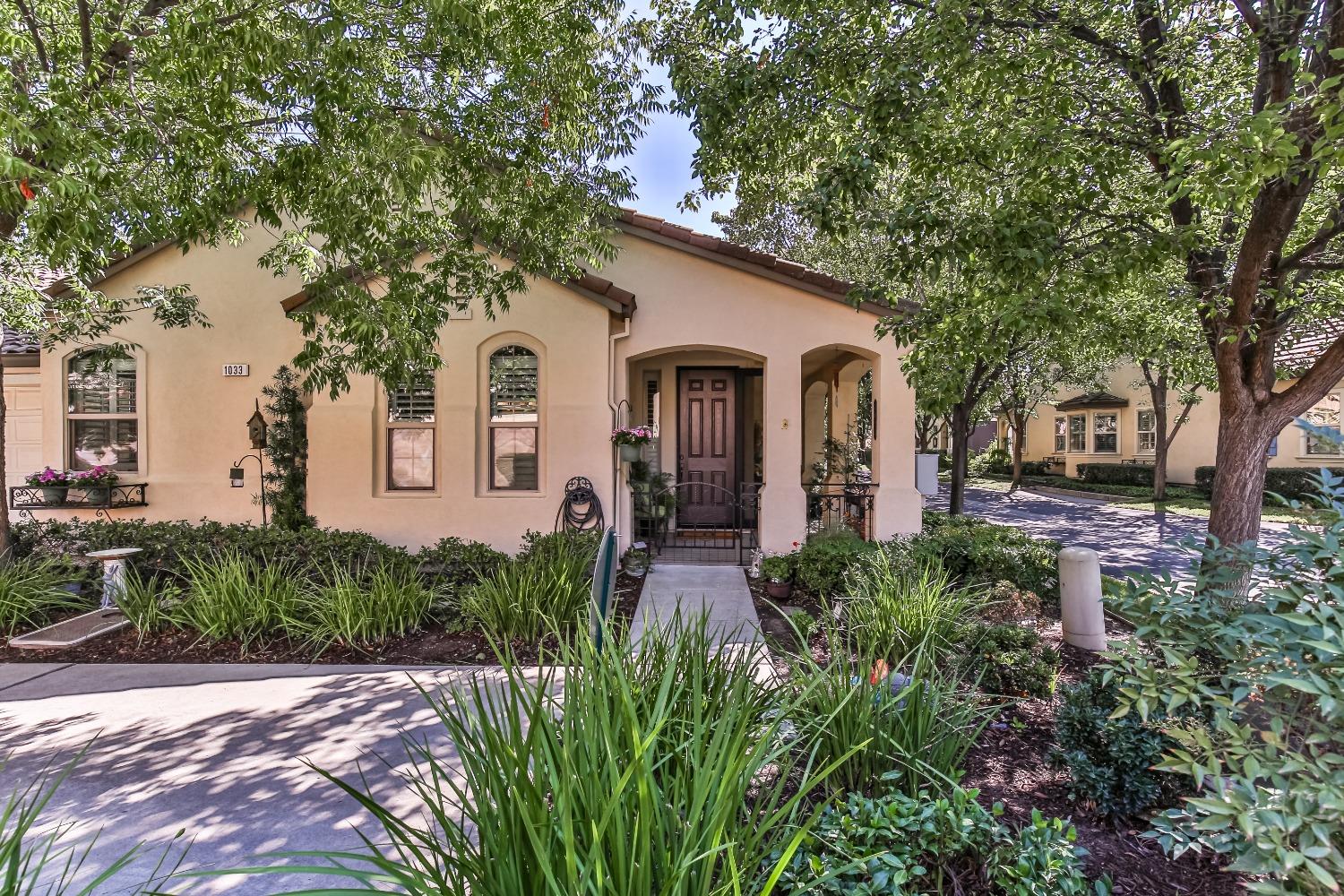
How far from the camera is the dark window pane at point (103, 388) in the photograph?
8641 millimetres

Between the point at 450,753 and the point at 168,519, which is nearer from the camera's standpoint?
the point at 450,753

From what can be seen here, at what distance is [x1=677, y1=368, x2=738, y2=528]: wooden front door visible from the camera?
1043cm

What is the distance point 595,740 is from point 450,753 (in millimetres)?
2032

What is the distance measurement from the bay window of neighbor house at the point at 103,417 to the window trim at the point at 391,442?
354 cm

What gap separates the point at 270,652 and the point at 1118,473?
27.0m

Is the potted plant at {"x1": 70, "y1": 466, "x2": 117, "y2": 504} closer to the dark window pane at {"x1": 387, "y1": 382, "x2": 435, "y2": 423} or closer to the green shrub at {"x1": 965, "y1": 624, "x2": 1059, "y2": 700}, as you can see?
the dark window pane at {"x1": 387, "y1": 382, "x2": 435, "y2": 423}

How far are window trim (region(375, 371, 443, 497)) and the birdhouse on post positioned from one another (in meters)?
1.60

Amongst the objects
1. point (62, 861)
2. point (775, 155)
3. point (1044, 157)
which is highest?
point (775, 155)

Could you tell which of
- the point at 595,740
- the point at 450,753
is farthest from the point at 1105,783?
the point at 450,753

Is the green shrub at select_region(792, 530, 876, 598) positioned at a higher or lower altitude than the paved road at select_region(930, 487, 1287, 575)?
higher

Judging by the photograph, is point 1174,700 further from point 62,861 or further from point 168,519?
point 168,519

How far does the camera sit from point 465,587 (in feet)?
21.1

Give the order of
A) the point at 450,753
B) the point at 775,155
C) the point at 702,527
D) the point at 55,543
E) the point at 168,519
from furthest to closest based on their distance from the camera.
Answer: the point at 702,527 → the point at 168,519 → the point at 55,543 → the point at 775,155 → the point at 450,753

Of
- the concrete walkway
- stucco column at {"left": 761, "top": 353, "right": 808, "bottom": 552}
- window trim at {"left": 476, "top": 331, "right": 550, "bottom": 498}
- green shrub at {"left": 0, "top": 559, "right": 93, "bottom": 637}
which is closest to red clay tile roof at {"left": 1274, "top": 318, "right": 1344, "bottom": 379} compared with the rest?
stucco column at {"left": 761, "top": 353, "right": 808, "bottom": 552}
